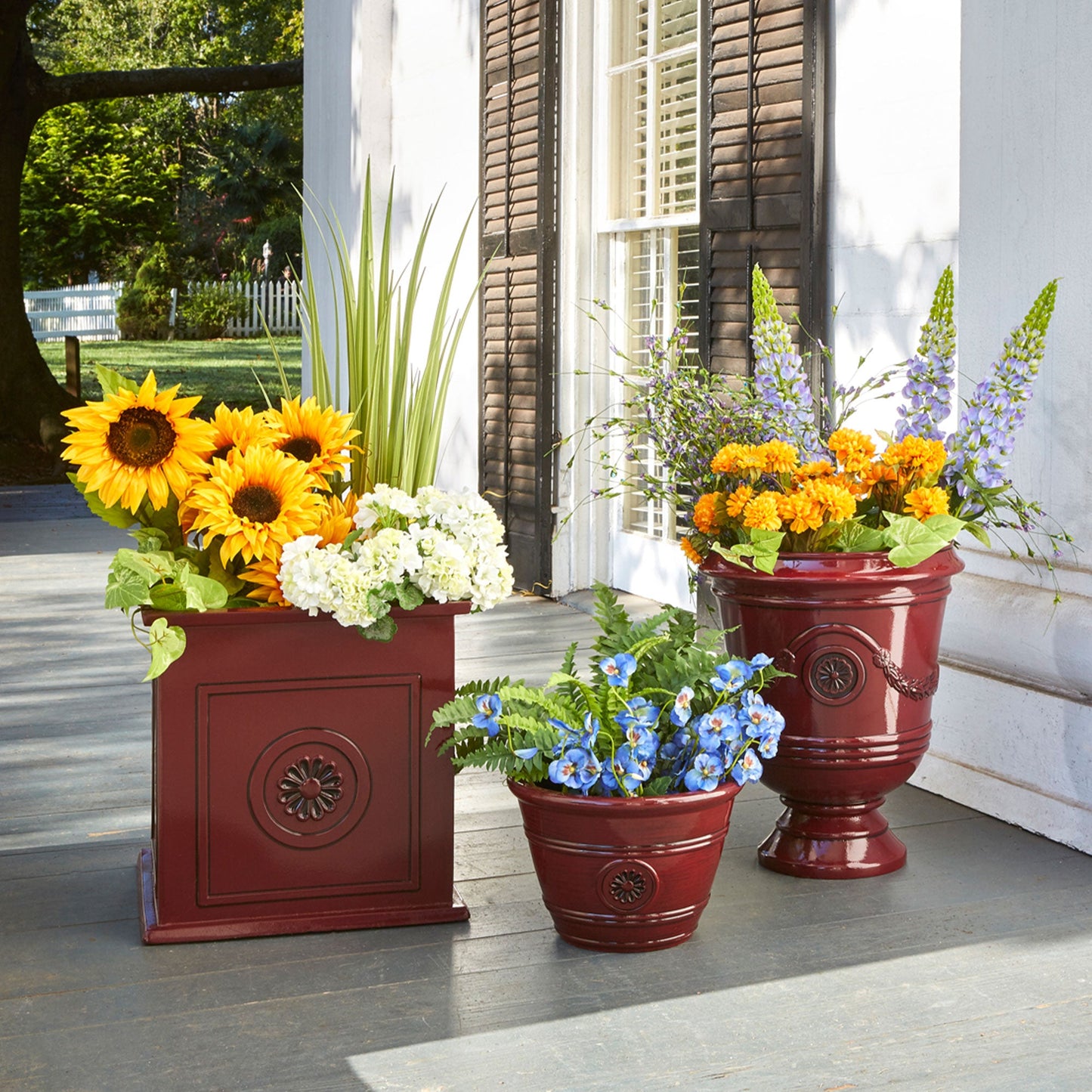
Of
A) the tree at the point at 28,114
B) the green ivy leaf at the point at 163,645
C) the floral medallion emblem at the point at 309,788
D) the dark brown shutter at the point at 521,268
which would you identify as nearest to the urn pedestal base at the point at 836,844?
the floral medallion emblem at the point at 309,788

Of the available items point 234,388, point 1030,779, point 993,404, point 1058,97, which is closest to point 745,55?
point 1058,97

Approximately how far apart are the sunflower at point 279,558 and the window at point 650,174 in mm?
2749

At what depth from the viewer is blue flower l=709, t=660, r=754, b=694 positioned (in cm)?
258

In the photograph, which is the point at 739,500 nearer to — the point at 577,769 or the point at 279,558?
the point at 577,769

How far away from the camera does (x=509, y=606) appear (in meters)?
6.17

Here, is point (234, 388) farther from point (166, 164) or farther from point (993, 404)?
point (993, 404)

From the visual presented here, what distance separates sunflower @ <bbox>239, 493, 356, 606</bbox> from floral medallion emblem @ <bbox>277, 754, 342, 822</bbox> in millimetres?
301

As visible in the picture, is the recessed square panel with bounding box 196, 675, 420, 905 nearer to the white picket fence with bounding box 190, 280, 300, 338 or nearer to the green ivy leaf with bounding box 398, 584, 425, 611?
the green ivy leaf with bounding box 398, 584, 425, 611

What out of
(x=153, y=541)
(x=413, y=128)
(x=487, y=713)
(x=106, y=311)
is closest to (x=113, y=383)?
(x=153, y=541)

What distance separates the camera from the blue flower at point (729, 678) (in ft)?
8.48

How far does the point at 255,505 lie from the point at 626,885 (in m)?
0.92

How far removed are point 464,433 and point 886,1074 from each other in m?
5.17

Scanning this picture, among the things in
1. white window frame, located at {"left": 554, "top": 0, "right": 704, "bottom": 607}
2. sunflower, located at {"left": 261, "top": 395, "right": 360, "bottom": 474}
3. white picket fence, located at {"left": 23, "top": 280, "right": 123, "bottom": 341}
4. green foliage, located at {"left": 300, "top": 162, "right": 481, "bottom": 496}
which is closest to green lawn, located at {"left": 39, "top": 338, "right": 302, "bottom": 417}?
white picket fence, located at {"left": 23, "top": 280, "right": 123, "bottom": 341}

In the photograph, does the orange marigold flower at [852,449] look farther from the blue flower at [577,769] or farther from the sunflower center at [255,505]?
the sunflower center at [255,505]
